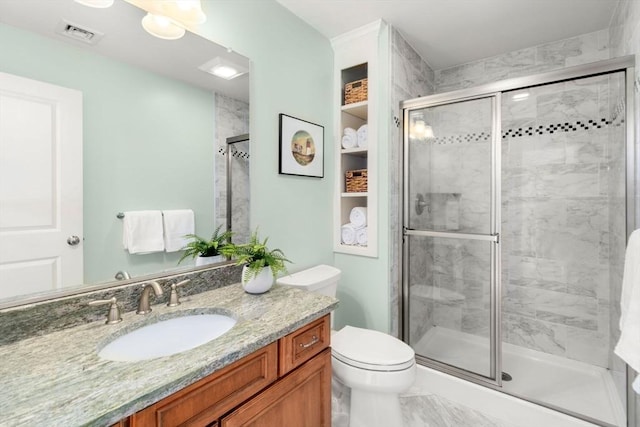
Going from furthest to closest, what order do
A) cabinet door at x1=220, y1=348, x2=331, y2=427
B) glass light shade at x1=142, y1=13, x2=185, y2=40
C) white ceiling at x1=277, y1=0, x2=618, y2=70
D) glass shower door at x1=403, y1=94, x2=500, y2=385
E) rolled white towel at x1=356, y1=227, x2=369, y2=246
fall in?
1. rolled white towel at x1=356, y1=227, x2=369, y2=246
2. glass shower door at x1=403, y1=94, x2=500, y2=385
3. white ceiling at x1=277, y1=0, x2=618, y2=70
4. glass light shade at x1=142, y1=13, x2=185, y2=40
5. cabinet door at x1=220, y1=348, x2=331, y2=427

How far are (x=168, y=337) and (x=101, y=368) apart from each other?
350 mm

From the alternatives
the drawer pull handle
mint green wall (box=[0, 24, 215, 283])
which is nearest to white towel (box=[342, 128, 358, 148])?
mint green wall (box=[0, 24, 215, 283])

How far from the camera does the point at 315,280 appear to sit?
5.98 ft

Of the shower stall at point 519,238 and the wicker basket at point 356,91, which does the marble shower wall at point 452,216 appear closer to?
the shower stall at point 519,238

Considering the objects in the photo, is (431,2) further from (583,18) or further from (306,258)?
(306,258)

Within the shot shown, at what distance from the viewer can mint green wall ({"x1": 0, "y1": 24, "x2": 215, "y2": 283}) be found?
1028 mm

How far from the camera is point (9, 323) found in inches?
36.5

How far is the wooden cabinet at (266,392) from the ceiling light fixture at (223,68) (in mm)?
1283

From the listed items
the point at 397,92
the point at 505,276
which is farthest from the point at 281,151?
the point at 505,276

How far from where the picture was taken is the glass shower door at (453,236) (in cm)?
197

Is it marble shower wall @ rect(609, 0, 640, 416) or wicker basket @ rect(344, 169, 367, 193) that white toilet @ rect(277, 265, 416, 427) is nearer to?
wicker basket @ rect(344, 169, 367, 193)

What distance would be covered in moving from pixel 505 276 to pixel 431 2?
6.95 ft

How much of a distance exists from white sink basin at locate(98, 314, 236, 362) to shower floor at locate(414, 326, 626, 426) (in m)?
1.69

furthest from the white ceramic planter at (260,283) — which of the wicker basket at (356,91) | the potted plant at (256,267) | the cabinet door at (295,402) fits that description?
the wicker basket at (356,91)
